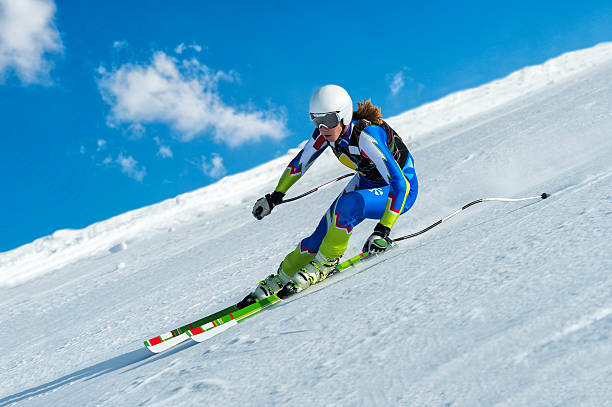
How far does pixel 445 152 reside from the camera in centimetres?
965

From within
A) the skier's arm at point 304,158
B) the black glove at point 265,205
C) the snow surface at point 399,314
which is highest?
the skier's arm at point 304,158

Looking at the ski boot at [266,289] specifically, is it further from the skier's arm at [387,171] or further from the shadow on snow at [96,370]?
the skier's arm at [387,171]

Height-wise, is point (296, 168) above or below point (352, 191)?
above

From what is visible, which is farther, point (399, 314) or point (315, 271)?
point (315, 271)

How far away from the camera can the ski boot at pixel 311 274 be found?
3.59m

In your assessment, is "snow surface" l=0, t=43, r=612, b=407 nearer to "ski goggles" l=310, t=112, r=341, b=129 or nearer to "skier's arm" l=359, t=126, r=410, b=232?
"skier's arm" l=359, t=126, r=410, b=232

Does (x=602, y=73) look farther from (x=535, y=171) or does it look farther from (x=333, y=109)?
(x=333, y=109)

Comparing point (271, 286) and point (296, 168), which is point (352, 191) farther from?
point (271, 286)

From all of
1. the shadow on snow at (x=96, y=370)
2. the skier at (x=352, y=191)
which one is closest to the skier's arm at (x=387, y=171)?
the skier at (x=352, y=191)

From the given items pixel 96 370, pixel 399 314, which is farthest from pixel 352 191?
pixel 96 370

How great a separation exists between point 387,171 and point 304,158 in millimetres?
910

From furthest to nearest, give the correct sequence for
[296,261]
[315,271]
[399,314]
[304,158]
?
1. [304,158]
2. [296,261]
3. [315,271]
4. [399,314]

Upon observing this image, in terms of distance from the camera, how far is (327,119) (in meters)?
3.56

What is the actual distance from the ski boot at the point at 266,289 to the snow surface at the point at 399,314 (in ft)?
1.79
